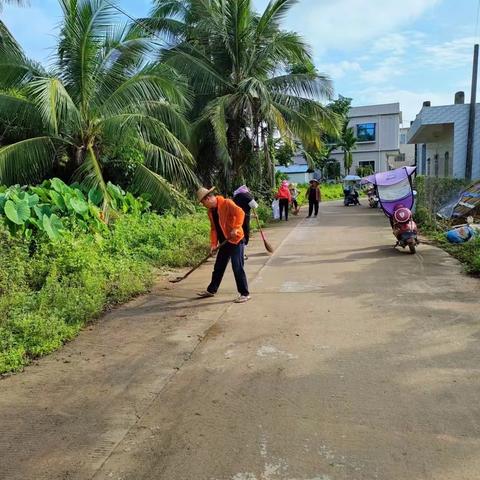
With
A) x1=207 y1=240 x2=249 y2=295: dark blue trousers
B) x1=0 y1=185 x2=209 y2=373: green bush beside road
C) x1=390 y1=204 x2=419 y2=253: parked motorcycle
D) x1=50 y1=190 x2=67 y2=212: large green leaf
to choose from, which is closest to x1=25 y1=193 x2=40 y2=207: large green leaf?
x1=0 y1=185 x2=209 y2=373: green bush beside road

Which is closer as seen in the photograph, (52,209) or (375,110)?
(52,209)

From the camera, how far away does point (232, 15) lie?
55.7ft

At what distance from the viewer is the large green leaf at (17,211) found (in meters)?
8.09

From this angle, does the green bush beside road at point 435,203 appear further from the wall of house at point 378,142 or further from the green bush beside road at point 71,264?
the wall of house at point 378,142

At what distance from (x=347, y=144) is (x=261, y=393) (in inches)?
1894

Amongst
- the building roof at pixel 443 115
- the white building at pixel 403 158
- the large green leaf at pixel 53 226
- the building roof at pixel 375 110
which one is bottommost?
the large green leaf at pixel 53 226

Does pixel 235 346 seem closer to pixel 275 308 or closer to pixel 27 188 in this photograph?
pixel 275 308

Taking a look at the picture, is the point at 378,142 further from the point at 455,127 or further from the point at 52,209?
the point at 52,209

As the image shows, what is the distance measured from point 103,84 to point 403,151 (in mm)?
57564

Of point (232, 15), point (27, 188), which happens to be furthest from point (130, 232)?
point (232, 15)

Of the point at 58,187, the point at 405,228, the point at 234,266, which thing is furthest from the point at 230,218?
the point at 405,228

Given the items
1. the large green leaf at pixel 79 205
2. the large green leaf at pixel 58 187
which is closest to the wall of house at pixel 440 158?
the large green leaf at pixel 79 205

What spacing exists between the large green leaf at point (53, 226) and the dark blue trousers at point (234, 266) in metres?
2.85

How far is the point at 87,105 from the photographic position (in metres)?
11.7
